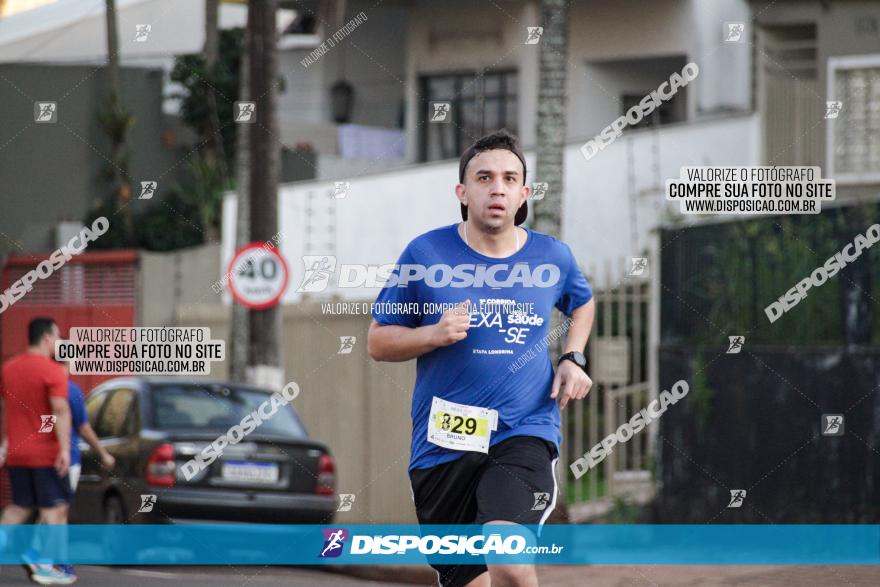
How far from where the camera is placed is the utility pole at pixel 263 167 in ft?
52.4

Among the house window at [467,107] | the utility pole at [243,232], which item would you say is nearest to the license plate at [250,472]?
the utility pole at [243,232]

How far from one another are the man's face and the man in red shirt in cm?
483

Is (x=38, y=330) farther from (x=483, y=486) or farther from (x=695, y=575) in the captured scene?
(x=483, y=486)

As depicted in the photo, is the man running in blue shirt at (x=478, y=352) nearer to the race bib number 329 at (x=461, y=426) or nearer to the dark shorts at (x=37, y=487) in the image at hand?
the race bib number 329 at (x=461, y=426)

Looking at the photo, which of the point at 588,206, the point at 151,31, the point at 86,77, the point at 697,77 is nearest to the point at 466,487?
the point at 588,206

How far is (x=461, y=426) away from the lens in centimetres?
604

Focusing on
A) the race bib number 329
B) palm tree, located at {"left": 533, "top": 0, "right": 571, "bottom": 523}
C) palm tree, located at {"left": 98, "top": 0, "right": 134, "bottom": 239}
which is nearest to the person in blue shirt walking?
palm tree, located at {"left": 533, "top": 0, "right": 571, "bottom": 523}

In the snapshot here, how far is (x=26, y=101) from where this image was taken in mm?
22219

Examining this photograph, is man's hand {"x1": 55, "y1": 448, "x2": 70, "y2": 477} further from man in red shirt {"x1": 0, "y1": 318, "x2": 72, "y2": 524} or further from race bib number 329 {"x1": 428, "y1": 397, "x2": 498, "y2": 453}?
race bib number 329 {"x1": 428, "y1": 397, "x2": 498, "y2": 453}

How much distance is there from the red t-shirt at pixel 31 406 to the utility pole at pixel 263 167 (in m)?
5.57

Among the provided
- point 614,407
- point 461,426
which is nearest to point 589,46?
point 614,407

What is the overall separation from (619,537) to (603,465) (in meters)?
1.65

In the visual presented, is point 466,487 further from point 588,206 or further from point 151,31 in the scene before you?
point 151,31

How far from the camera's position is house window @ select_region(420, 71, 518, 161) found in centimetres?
2441
